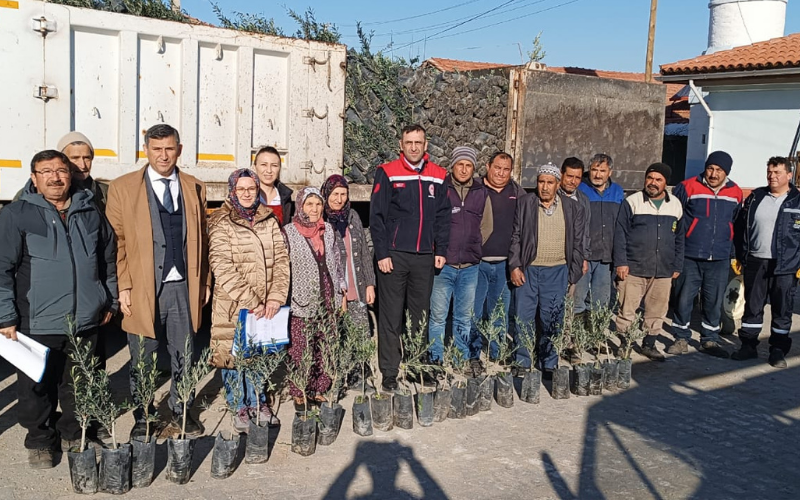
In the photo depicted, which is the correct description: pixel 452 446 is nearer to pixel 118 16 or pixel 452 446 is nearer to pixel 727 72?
pixel 118 16

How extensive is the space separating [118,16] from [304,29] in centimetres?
172

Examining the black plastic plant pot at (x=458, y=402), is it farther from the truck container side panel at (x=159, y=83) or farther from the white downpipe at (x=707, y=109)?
the white downpipe at (x=707, y=109)

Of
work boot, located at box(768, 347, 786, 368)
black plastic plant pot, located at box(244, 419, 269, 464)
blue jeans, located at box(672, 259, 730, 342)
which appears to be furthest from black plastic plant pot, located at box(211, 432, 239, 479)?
work boot, located at box(768, 347, 786, 368)

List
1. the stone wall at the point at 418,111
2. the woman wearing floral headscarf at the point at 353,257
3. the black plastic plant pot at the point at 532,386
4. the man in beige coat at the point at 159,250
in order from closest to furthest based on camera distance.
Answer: the man in beige coat at the point at 159,250 < the woman wearing floral headscarf at the point at 353,257 < the black plastic plant pot at the point at 532,386 < the stone wall at the point at 418,111

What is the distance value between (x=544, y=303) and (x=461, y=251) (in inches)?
36.5

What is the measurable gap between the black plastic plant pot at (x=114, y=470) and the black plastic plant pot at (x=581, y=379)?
345 centimetres

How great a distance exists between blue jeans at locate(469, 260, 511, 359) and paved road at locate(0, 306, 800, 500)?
76 centimetres

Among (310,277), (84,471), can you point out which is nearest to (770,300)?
(310,277)

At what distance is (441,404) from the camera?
5.05 metres

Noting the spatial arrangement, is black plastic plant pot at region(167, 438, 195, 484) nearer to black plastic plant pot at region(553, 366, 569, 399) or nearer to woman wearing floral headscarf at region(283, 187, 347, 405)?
woman wearing floral headscarf at region(283, 187, 347, 405)

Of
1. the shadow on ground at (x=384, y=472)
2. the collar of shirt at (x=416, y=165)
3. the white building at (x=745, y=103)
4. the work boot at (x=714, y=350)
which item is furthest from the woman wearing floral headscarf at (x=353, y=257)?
the white building at (x=745, y=103)

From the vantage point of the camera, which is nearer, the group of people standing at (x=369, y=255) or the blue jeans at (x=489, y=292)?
the group of people standing at (x=369, y=255)

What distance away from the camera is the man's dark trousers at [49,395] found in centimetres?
409

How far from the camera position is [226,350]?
15.2ft
